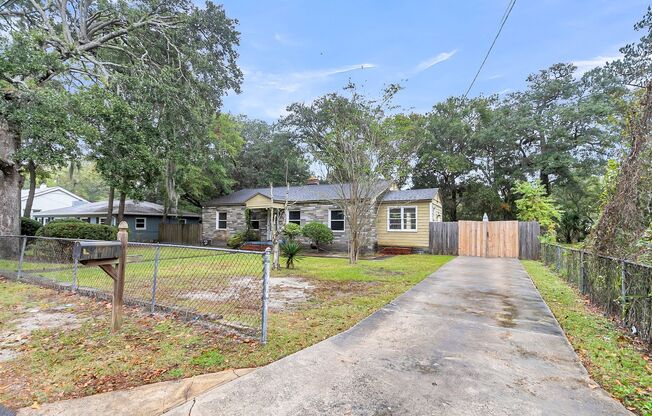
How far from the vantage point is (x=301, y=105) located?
2597 centimetres

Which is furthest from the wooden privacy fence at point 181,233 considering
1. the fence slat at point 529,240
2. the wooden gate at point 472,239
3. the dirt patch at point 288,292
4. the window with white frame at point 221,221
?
the fence slat at point 529,240

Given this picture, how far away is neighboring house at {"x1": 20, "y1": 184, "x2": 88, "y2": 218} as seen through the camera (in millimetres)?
32172

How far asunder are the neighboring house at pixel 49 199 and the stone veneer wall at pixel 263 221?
62.6 ft

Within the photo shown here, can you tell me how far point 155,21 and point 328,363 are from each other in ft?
48.1

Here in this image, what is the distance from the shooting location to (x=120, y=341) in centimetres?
380

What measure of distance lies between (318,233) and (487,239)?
Result: 7.81 m

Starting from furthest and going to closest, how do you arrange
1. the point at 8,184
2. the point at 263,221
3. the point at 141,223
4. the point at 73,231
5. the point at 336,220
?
the point at 141,223
the point at 263,221
the point at 336,220
the point at 73,231
the point at 8,184

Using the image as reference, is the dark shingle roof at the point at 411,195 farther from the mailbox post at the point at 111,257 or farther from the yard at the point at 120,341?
the mailbox post at the point at 111,257

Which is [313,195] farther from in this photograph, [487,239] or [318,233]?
[487,239]

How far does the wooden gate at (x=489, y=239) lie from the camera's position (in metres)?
14.3

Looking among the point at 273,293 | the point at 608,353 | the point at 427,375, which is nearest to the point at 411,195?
the point at 273,293

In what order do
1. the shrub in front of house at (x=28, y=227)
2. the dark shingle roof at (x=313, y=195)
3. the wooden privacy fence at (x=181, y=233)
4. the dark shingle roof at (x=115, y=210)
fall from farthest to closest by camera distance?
1. the dark shingle roof at (x=115, y=210)
2. the wooden privacy fence at (x=181, y=233)
3. the dark shingle roof at (x=313, y=195)
4. the shrub in front of house at (x=28, y=227)

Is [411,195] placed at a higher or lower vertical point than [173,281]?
higher

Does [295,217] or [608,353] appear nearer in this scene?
[608,353]
